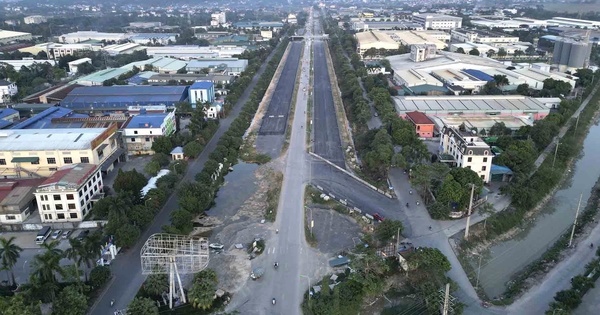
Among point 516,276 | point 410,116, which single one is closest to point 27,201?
point 516,276

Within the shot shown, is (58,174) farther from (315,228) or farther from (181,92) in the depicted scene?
(181,92)

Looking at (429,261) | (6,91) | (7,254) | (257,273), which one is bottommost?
(257,273)

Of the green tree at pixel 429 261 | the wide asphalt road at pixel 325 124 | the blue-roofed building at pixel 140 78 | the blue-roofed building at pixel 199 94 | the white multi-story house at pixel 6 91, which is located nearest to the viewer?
the green tree at pixel 429 261

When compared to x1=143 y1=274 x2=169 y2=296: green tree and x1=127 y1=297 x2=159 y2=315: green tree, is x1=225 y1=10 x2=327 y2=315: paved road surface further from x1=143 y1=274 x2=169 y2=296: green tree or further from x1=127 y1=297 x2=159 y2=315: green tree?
x1=127 y1=297 x2=159 y2=315: green tree

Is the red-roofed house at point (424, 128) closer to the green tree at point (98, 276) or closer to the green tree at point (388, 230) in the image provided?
the green tree at point (388, 230)

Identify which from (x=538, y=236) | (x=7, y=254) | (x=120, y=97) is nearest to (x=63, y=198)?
(x=7, y=254)

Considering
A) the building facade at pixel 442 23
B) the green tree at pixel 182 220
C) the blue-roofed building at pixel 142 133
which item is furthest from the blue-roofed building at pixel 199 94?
the building facade at pixel 442 23

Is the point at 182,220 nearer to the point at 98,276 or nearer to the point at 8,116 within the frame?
the point at 98,276
